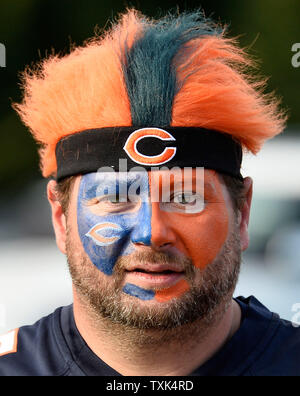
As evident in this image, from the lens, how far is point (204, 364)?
1.88 meters

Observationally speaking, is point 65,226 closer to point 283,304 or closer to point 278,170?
point 283,304

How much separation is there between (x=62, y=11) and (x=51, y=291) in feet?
7.48

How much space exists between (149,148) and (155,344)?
0.58 metres

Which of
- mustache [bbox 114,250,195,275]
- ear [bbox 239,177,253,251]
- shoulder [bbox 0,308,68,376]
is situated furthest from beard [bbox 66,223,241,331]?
shoulder [bbox 0,308,68,376]

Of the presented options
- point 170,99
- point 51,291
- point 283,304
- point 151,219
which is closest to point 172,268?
point 151,219

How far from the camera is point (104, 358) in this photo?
1.91m

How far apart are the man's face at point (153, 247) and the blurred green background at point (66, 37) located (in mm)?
3029

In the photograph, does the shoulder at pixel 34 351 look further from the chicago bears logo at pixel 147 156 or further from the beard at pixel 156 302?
the chicago bears logo at pixel 147 156

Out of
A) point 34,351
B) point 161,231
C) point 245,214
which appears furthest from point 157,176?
point 34,351

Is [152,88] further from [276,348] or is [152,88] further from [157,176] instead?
[276,348]

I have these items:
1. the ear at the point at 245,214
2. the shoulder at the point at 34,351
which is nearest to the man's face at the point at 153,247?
the ear at the point at 245,214

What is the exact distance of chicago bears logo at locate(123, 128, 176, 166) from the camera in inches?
70.4

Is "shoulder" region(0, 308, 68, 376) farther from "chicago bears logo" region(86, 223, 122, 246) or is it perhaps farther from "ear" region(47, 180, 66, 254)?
"chicago bears logo" region(86, 223, 122, 246)

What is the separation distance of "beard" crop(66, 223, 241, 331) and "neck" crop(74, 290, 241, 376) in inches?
0.9
